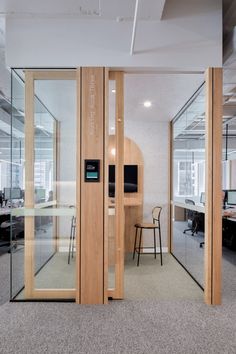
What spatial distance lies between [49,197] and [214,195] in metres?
2.19

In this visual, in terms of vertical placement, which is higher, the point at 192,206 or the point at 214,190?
the point at 214,190

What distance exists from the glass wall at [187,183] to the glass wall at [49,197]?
202cm

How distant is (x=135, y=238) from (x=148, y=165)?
1.56m

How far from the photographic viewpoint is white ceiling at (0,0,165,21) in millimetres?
2920

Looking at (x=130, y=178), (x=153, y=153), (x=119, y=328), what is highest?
(x=153, y=153)

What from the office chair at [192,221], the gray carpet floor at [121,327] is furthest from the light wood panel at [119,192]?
the office chair at [192,221]

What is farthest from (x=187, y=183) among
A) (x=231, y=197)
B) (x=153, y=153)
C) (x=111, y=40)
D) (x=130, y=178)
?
(x=111, y=40)

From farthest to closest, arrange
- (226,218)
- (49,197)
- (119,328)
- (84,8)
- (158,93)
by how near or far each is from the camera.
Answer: (226,218) → (158,93) → (49,197) → (84,8) → (119,328)

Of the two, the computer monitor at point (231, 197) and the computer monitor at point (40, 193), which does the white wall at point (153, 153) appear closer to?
the computer monitor at point (231, 197)

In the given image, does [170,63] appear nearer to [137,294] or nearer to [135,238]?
[137,294]

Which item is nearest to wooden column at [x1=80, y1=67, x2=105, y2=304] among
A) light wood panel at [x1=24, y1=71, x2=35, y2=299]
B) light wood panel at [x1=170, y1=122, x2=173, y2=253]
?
light wood panel at [x1=24, y1=71, x2=35, y2=299]

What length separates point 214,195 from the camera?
10.7 ft

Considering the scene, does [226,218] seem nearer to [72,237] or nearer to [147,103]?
[147,103]

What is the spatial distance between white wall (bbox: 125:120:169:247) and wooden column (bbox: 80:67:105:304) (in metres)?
2.64
